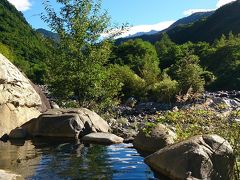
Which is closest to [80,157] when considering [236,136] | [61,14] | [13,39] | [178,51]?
[236,136]

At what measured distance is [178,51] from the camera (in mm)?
64812

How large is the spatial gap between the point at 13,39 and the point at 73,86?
89.4m

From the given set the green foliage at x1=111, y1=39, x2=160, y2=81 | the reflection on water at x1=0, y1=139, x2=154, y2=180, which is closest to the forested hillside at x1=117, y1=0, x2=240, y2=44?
the green foliage at x1=111, y1=39, x2=160, y2=81

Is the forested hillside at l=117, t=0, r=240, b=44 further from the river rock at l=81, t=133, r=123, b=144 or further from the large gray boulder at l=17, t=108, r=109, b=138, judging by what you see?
the river rock at l=81, t=133, r=123, b=144

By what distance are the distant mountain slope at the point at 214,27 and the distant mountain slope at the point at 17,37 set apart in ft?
159

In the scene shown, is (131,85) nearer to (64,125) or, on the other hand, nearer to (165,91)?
(165,91)

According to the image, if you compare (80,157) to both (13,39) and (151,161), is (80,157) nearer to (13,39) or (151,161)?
(151,161)

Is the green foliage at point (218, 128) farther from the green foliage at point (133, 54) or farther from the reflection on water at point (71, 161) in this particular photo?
the green foliage at point (133, 54)

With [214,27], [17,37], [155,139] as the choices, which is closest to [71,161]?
[155,139]

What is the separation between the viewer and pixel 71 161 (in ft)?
41.7

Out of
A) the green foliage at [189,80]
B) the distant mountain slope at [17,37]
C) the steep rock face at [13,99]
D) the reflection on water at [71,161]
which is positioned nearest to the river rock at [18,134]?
the steep rock face at [13,99]

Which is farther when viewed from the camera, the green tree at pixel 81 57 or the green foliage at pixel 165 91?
the green foliage at pixel 165 91

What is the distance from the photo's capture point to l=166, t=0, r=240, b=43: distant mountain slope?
5118 inches

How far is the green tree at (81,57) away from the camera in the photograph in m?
21.0
